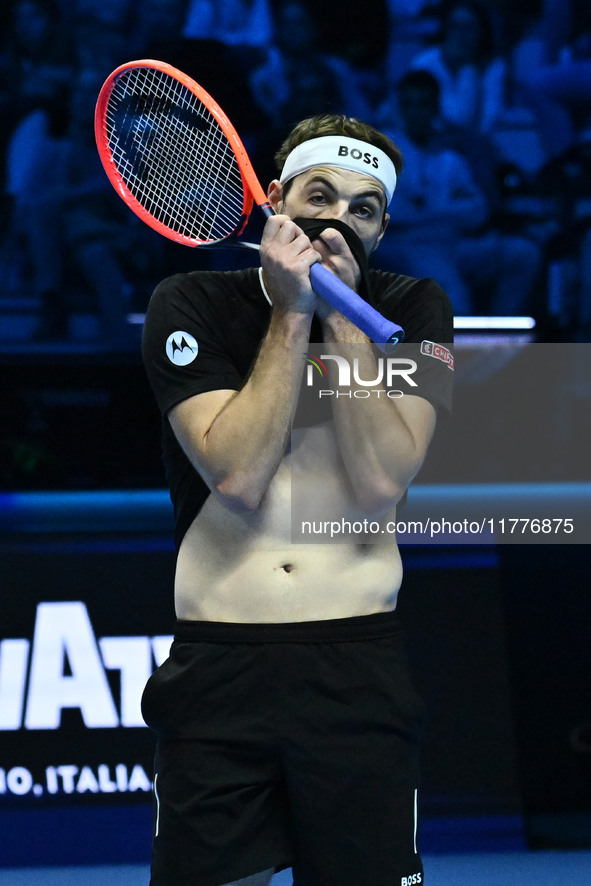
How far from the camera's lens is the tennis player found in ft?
5.61

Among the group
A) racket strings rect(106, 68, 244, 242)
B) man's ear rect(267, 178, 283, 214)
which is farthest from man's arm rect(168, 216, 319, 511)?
racket strings rect(106, 68, 244, 242)

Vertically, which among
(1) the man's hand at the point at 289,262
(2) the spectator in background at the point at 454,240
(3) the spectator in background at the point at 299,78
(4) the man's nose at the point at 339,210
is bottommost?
(1) the man's hand at the point at 289,262

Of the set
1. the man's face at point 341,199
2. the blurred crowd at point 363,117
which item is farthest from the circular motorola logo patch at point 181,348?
the blurred crowd at point 363,117

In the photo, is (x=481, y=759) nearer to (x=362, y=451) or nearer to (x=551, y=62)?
(x=362, y=451)

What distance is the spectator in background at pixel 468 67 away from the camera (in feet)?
17.3

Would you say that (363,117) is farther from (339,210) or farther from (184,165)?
(339,210)

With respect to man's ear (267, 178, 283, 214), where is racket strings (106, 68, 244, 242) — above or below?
above

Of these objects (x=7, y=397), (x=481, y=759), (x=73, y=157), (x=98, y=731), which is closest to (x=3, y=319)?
Result: (x=7, y=397)

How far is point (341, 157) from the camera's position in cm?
193

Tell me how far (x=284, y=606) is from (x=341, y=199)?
702 millimetres

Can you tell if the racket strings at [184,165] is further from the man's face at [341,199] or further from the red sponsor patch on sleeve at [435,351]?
the red sponsor patch on sleeve at [435,351]

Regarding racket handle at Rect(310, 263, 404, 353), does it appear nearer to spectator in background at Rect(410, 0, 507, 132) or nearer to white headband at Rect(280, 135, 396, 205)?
white headband at Rect(280, 135, 396, 205)

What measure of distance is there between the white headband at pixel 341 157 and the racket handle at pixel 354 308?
28cm

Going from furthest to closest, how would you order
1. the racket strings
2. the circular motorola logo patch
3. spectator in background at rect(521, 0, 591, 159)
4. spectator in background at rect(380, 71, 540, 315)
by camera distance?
spectator in background at rect(521, 0, 591, 159) → spectator in background at rect(380, 71, 540, 315) → the racket strings → the circular motorola logo patch
